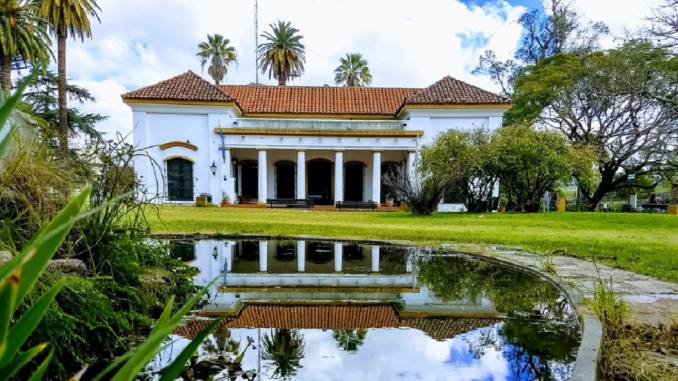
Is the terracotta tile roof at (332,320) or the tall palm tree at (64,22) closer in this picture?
the terracotta tile roof at (332,320)

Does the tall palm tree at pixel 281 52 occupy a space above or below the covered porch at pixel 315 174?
above

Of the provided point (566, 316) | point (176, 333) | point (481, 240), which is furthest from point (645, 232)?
point (176, 333)

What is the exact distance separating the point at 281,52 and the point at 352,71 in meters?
6.97

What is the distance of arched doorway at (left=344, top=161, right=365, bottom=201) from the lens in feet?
81.9

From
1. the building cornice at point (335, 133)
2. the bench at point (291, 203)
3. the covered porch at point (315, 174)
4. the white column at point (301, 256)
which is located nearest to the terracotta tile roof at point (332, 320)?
the white column at point (301, 256)

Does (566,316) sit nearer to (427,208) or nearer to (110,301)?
(110,301)

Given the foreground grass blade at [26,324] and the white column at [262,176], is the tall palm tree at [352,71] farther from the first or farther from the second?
the foreground grass blade at [26,324]

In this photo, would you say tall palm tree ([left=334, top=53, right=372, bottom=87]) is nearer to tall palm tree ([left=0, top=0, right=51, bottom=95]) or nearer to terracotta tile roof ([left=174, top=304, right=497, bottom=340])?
tall palm tree ([left=0, top=0, right=51, bottom=95])

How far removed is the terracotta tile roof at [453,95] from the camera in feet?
73.5

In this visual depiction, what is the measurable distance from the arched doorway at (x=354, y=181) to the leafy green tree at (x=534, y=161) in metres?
8.38

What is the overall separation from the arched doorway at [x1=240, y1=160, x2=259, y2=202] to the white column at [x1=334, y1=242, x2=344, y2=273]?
16222 millimetres

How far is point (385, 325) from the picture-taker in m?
4.07

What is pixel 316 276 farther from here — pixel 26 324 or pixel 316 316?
pixel 26 324

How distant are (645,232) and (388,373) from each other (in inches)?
434
